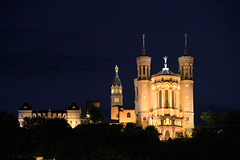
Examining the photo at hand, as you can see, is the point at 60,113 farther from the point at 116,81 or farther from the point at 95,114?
the point at 116,81

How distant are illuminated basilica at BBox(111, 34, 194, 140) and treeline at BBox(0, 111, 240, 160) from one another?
30.0m

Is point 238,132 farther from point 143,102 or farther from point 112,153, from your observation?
point 143,102

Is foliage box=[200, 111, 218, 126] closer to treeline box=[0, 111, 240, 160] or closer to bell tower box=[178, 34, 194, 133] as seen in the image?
bell tower box=[178, 34, 194, 133]

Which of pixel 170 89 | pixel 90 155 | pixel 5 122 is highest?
pixel 170 89

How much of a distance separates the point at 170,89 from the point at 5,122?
66806mm

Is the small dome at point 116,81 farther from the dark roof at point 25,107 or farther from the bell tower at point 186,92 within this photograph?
the dark roof at point 25,107

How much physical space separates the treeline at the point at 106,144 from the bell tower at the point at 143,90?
3901 centimetres

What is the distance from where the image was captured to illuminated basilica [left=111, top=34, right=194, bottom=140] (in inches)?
6048

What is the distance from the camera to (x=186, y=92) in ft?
531

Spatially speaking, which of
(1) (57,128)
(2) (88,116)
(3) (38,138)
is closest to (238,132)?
(3) (38,138)

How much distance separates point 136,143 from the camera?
97.7 metres

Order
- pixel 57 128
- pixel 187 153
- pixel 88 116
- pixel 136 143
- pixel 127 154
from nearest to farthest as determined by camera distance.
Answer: pixel 187 153, pixel 127 154, pixel 136 143, pixel 57 128, pixel 88 116

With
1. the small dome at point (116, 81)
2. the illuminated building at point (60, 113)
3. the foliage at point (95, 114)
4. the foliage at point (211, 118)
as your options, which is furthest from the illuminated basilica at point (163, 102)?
the small dome at point (116, 81)

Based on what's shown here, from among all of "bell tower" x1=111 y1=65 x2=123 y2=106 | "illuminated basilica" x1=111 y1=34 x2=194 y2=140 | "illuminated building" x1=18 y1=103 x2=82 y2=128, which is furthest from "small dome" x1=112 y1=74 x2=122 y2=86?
"illuminated building" x1=18 y1=103 x2=82 y2=128
